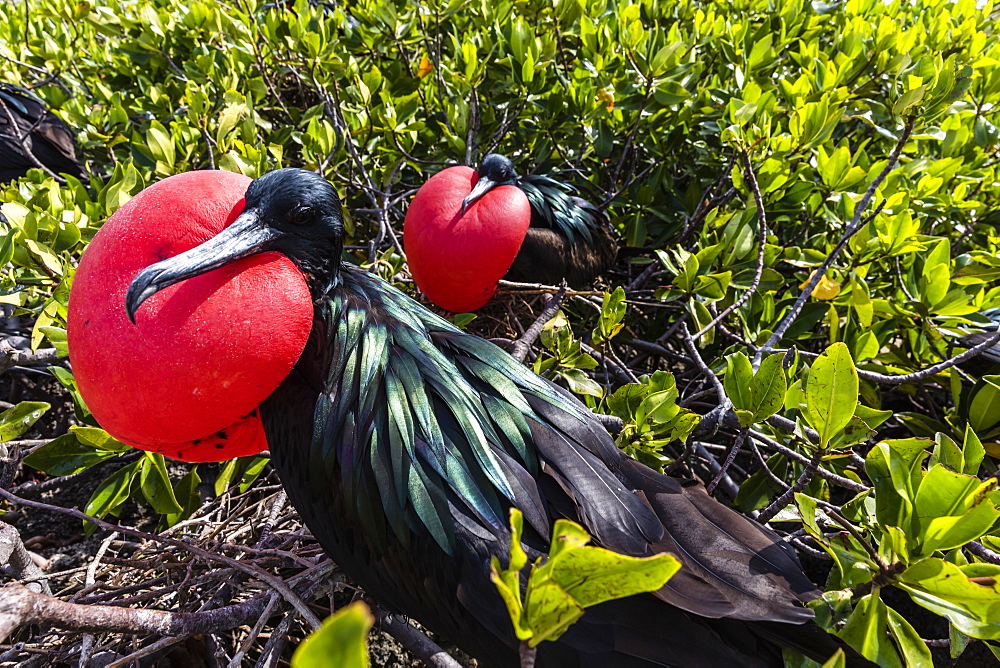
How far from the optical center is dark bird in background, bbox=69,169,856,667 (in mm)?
786

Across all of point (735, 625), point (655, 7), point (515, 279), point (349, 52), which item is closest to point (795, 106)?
point (655, 7)

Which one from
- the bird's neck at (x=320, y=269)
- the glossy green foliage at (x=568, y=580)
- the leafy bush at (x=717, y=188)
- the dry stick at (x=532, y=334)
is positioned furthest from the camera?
the dry stick at (x=532, y=334)

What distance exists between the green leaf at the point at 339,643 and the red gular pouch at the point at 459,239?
56.3 inches

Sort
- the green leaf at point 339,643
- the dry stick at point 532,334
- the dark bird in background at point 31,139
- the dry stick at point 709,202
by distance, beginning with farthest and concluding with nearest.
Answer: the dark bird in background at point 31,139
the dry stick at point 709,202
the dry stick at point 532,334
the green leaf at point 339,643

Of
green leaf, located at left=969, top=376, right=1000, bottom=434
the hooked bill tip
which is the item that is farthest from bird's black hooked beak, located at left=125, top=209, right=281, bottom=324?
green leaf, located at left=969, top=376, right=1000, bottom=434

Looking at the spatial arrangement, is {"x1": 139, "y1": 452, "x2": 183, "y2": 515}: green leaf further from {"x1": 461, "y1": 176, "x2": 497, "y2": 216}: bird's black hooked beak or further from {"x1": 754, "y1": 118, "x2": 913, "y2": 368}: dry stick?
{"x1": 754, "y1": 118, "x2": 913, "y2": 368}: dry stick

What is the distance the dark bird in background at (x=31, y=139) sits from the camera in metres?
2.24

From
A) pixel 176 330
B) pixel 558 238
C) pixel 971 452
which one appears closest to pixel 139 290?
pixel 176 330

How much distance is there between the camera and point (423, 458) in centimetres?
87

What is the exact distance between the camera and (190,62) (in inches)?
71.0

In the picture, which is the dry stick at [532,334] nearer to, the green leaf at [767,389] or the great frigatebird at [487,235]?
the great frigatebird at [487,235]

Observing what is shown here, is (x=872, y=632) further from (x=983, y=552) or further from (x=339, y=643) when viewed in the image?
(x=339, y=643)

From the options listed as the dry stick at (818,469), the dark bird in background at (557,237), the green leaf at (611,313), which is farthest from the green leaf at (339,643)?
the dark bird in background at (557,237)

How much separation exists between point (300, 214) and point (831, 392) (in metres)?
0.84
